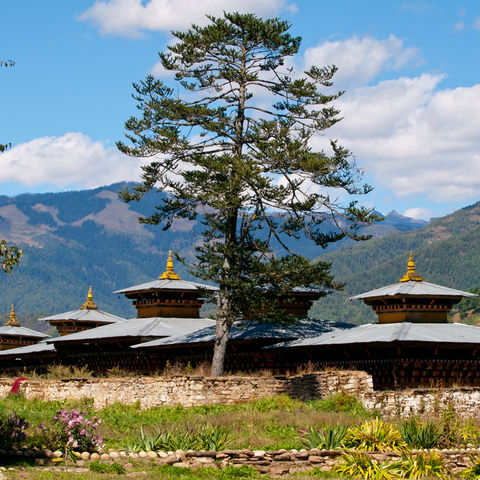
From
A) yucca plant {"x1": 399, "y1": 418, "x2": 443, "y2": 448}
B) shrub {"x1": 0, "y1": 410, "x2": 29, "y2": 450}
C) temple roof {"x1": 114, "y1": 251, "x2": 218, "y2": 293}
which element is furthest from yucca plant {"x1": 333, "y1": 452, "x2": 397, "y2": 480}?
temple roof {"x1": 114, "y1": 251, "x2": 218, "y2": 293}

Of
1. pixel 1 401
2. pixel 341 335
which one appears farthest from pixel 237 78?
pixel 1 401

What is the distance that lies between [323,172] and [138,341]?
41.5 ft

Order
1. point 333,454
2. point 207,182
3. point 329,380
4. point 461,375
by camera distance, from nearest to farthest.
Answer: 1. point 333,454
2. point 329,380
3. point 461,375
4. point 207,182

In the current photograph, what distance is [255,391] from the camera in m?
27.8

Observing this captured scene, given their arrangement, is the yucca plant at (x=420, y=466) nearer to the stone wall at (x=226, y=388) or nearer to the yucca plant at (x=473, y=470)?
the yucca plant at (x=473, y=470)

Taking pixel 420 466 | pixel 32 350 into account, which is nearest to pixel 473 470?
pixel 420 466

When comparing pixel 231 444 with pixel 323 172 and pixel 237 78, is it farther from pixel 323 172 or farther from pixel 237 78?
pixel 237 78

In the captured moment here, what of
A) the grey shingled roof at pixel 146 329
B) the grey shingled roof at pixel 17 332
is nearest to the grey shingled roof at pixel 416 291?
the grey shingled roof at pixel 146 329

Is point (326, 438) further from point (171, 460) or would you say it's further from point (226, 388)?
point (226, 388)

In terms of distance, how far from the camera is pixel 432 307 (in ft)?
105

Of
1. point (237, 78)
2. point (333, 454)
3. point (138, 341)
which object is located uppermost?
point (237, 78)

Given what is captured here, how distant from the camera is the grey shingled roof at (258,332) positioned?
33.2 m

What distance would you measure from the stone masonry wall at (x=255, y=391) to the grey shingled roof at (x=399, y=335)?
6.80ft

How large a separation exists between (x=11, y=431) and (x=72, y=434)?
4.30 feet
